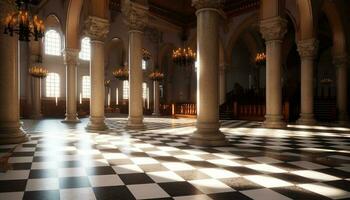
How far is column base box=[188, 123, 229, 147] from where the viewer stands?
7.05 metres

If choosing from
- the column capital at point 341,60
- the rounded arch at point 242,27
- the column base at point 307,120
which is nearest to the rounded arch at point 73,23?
the column base at point 307,120

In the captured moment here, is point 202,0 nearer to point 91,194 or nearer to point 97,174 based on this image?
point 97,174

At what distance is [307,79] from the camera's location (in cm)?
1487

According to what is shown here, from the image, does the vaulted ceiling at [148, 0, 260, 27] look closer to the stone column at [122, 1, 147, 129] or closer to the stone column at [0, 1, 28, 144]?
the stone column at [122, 1, 147, 129]

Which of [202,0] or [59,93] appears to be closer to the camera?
[202,0]

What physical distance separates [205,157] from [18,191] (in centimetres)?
331

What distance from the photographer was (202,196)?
3.24 metres

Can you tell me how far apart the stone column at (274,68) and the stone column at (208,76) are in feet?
19.4

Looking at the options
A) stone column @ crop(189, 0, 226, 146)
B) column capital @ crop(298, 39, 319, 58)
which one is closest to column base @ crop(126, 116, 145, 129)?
stone column @ crop(189, 0, 226, 146)

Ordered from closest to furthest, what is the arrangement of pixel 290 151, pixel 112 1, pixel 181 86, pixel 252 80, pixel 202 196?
pixel 202 196 → pixel 290 151 → pixel 112 1 → pixel 252 80 → pixel 181 86

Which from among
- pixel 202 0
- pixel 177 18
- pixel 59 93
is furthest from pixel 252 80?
pixel 202 0

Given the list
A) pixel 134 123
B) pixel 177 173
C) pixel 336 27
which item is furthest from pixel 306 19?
pixel 177 173

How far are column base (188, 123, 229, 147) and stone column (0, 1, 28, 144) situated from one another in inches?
185

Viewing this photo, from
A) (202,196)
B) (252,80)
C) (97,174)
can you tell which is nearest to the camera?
(202,196)
